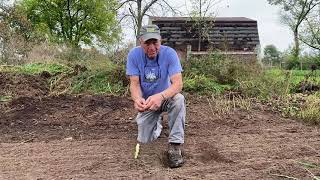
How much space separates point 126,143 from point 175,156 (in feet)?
2.87

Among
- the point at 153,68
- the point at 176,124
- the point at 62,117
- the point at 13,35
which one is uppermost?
the point at 13,35

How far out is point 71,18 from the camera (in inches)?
1196

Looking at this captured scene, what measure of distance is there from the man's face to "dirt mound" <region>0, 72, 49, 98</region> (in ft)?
10.8

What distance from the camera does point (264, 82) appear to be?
816cm

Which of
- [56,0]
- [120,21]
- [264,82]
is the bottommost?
[264,82]

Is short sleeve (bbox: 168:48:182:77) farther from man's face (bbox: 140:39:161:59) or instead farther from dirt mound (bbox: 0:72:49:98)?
dirt mound (bbox: 0:72:49:98)

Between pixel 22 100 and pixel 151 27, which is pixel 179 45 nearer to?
pixel 22 100

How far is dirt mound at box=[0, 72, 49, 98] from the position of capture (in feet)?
24.7

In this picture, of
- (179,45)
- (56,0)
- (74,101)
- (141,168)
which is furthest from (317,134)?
(56,0)

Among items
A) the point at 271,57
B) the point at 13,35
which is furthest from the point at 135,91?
the point at 13,35

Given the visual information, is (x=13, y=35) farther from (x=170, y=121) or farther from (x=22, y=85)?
(x=170, y=121)

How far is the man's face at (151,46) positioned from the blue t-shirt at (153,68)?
10cm

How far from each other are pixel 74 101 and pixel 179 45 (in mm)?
13308

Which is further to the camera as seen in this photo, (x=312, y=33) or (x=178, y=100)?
(x=312, y=33)
